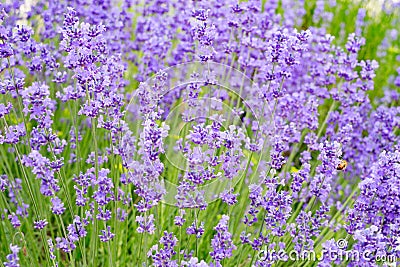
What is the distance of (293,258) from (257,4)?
1532mm

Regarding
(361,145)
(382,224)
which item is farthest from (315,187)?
(361,145)

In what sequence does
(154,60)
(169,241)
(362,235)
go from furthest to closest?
(154,60), (169,241), (362,235)

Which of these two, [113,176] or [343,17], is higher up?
[343,17]

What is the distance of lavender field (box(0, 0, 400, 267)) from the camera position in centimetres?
231

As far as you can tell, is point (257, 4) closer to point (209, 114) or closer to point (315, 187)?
point (209, 114)

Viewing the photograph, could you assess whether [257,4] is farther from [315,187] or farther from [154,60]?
[315,187]

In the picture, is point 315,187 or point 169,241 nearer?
point 169,241

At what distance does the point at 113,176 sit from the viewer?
2875mm

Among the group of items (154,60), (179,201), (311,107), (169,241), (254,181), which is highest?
(154,60)

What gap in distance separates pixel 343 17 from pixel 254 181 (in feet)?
13.1

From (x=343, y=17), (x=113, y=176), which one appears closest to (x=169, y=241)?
(x=113, y=176)

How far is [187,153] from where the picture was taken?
2543 millimetres

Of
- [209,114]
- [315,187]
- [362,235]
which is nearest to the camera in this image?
[362,235]

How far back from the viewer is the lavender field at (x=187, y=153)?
231 cm
